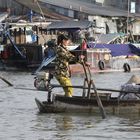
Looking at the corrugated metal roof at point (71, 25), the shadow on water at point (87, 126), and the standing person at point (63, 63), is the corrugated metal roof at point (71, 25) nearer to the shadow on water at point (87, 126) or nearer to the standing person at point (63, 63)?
the standing person at point (63, 63)

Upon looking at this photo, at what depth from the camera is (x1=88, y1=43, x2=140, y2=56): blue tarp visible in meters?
31.2

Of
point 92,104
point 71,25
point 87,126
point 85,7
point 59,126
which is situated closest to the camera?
point 87,126

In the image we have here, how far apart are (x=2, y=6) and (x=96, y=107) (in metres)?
32.4

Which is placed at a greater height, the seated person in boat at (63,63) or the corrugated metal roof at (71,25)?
the corrugated metal roof at (71,25)

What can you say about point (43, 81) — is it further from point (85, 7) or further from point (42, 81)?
point (85, 7)

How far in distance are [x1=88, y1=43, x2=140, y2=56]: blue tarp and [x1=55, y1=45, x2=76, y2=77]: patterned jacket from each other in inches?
667

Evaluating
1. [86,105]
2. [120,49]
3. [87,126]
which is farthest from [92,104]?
[120,49]

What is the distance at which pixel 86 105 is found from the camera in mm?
13070

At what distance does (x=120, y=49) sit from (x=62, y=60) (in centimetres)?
1834

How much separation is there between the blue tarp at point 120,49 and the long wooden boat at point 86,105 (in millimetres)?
17265

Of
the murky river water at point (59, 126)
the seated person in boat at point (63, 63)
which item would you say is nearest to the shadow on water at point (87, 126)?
the murky river water at point (59, 126)

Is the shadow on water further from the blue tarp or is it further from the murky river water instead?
the blue tarp

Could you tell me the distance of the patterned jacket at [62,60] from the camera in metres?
13.4

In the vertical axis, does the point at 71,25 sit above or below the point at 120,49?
above
